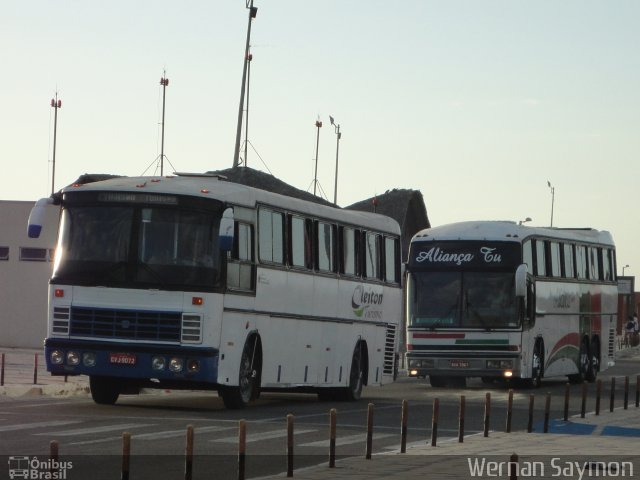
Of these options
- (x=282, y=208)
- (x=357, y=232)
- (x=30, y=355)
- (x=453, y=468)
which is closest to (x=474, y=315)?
(x=357, y=232)

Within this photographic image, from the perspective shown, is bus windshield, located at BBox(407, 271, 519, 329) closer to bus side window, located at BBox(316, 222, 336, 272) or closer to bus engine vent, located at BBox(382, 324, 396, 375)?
bus engine vent, located at BBox(382, 324, 396, 375)

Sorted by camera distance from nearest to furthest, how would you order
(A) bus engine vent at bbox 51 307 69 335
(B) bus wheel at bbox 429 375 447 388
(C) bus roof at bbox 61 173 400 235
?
(A) bus engine vent at bbox 51 307 69 335 < (C) bus roof at bbox 61 173 400 235 < (B) bus wheel at bbox 429 375 447 388

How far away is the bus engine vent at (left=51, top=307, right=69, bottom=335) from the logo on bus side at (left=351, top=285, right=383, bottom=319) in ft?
26.2

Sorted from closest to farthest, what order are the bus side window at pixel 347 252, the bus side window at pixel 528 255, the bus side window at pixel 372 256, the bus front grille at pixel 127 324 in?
the bus front grille at pixel 127 324, the bus side window at pixel 347 252, the bus side window at pixel 372 256, the bus side window at pixel 528 255

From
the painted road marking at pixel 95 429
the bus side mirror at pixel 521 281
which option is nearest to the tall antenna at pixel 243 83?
the bus side mirror at pixel 521 281

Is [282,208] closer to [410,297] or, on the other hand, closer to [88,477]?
[410,297]

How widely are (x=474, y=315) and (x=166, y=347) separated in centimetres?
1450

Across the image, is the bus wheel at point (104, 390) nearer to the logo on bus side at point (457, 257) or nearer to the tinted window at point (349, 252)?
the tinted window at point (349, 252)

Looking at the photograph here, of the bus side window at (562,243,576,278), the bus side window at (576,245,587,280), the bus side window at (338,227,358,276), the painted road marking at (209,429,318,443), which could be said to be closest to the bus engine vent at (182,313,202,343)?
the painted road marking at (209,429,318,443)

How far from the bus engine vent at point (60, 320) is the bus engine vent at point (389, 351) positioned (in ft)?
33.9

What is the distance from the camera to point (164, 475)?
15.8 metres

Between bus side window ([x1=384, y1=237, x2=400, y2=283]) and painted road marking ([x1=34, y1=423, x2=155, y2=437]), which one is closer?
painted road marking ([x1=34, y1=423, x2=155, y2=437])

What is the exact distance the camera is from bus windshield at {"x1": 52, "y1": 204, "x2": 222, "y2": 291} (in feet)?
82.0

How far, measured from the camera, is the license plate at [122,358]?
24766mm
